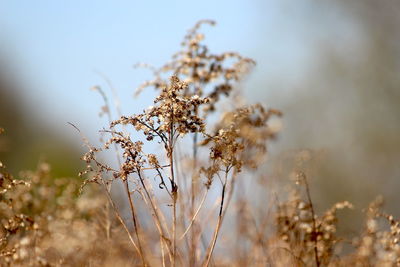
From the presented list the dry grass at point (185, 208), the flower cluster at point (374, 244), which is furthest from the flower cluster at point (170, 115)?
the flower cluster at point (374, 244)

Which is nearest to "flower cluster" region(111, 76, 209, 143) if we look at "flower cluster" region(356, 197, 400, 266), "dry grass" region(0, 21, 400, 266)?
"dry grass" region(0, 21, 400, 266)

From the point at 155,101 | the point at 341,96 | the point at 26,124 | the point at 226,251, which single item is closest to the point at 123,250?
the point at 226,251

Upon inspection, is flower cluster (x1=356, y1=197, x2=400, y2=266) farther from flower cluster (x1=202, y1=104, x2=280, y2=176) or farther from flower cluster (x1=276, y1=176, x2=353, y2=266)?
flower cluster (x1=202, y1=104, x2=280, y2=176)

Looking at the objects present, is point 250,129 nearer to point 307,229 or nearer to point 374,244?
point 307,229

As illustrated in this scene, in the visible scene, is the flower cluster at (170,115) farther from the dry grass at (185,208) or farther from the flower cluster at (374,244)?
the flower cluster at (374,244)

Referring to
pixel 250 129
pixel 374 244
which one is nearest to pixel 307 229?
pixel 374 244

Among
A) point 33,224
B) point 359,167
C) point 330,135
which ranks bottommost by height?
point 33,224

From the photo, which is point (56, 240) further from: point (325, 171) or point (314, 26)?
point (314, 26)

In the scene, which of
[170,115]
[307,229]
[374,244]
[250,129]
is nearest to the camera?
[170,115]

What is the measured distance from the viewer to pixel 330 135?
69.7ft

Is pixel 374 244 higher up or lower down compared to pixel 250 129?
lower down

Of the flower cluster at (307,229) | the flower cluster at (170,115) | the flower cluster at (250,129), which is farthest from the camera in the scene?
the flower cluster at (250,129)

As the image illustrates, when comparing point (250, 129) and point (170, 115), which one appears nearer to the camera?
point (170, 115)

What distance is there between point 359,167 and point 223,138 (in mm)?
16898
